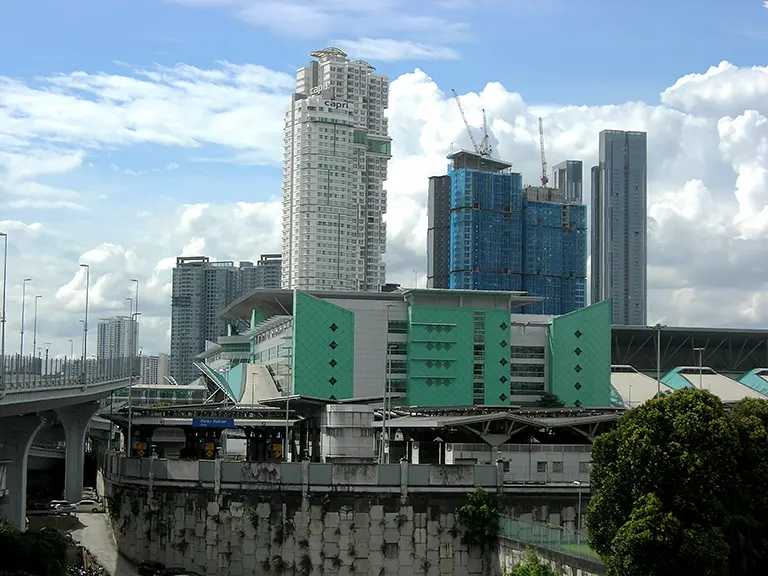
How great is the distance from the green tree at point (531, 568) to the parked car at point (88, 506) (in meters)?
56.6

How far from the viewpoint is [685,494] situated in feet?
155

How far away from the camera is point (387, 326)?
146 metres

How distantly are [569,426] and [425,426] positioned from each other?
10047 millimetres

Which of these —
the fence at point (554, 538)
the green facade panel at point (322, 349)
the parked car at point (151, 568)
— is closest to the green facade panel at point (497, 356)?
the green facade panel at point (322, 349)

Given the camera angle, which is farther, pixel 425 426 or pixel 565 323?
pixel 565 323

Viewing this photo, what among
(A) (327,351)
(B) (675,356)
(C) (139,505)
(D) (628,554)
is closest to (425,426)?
(C) (139,505)

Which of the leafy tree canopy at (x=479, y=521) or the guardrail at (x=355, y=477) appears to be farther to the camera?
the guardrail at (x=355, y=477)

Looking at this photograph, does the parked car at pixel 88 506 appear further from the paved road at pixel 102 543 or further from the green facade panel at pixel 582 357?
the green facade panel at pixel 582 357

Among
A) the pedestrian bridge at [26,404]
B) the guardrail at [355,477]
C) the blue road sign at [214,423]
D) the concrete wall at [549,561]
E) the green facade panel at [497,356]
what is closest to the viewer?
the concrete wall at [549,561]

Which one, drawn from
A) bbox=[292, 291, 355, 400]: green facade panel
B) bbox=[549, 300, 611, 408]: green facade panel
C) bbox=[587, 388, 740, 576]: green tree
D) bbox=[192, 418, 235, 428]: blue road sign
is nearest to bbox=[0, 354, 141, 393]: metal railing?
bbox=[192, 418, 235, 428]: blue road sign

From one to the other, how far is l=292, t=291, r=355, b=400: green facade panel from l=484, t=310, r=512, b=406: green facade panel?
18.4 metres

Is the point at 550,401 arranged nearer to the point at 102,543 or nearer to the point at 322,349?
the point at 322,349

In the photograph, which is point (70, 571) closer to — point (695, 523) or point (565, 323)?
point (695, 523)

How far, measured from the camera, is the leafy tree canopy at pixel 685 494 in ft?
152
